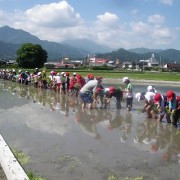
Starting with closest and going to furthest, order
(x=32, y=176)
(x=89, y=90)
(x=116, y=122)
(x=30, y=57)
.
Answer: (x=32, y=176) < (x=116, y=122) < (x=89, y=90) < (x=30, y=57)

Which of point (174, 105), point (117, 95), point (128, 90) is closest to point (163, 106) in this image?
point (174, 105)

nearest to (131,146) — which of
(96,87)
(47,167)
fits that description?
(47,167)

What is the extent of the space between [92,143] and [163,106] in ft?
14.2

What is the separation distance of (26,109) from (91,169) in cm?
934

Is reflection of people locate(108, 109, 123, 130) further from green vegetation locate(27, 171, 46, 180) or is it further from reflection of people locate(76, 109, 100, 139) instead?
green vegetation locate(27, 171, 46, 180)

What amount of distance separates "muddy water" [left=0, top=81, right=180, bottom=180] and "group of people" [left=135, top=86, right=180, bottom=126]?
0.39 m

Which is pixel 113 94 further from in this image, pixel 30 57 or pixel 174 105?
pixel 30 57

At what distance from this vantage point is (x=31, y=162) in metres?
7.88

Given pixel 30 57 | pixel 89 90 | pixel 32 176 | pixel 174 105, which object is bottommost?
A: pixel 32 176

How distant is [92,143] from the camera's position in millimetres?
9812

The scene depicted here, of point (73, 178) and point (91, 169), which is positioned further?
point (91, 169)

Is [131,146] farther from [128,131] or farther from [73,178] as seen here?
[73,178]

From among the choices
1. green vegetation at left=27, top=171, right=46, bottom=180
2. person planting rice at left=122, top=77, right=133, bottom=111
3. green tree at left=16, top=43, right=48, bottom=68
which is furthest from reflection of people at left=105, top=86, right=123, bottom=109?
green tree at left=16, top=43, right=48, bottom=68

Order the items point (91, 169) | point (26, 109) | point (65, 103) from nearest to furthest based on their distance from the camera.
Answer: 1. point (91, 169)
2. point (26, 109)
3. point (65, 103)
